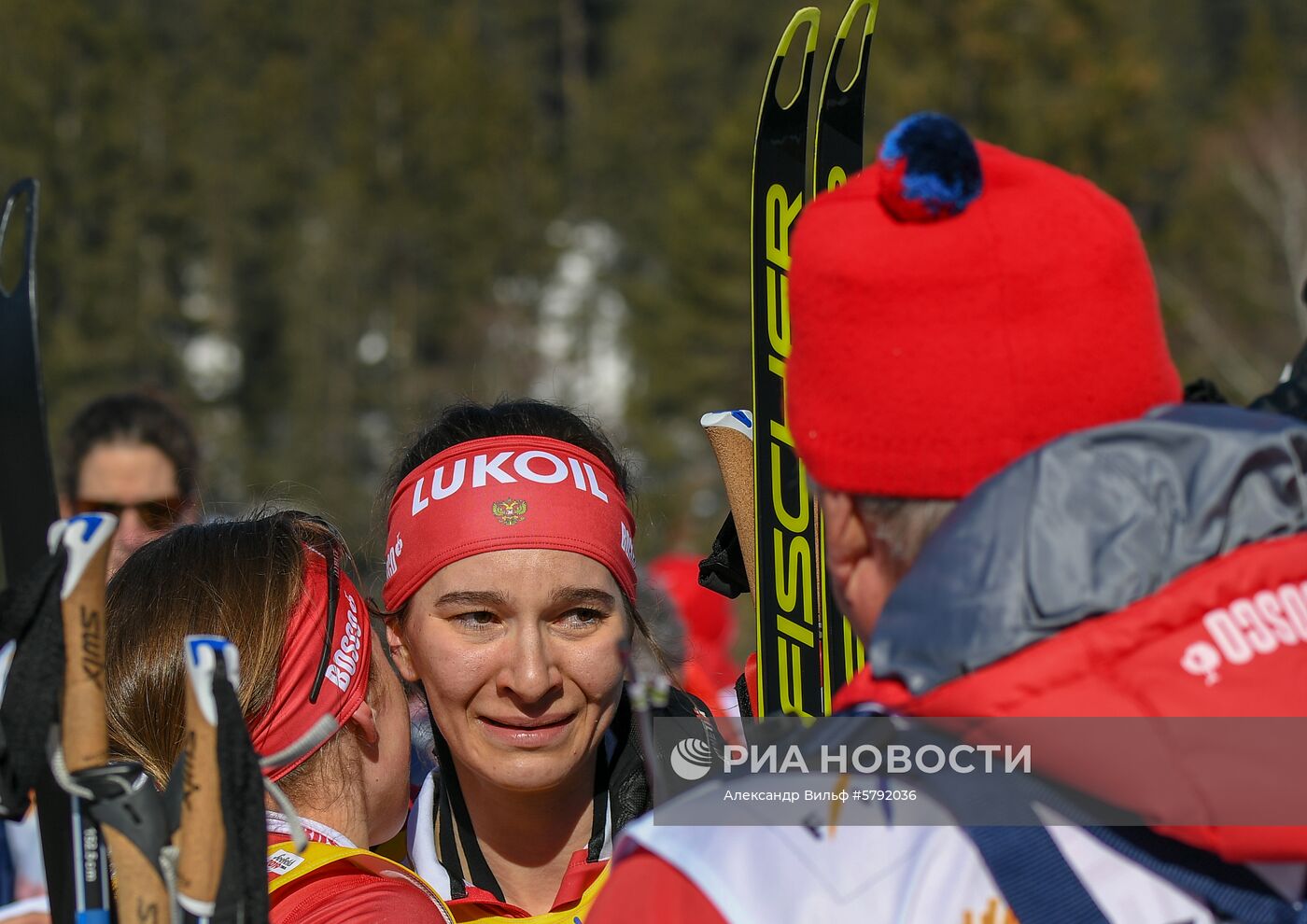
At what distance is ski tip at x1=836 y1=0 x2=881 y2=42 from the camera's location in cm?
247

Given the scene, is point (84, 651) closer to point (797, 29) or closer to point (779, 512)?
point (779, 512)

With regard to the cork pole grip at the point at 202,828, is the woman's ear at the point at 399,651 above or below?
above

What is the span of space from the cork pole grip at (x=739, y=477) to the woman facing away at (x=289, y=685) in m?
0.63

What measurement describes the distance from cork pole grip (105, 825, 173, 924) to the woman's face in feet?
3.06

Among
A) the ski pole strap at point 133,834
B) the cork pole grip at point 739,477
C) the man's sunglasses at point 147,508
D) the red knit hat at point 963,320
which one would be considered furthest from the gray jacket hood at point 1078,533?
the man's sunglasses at point 147,508

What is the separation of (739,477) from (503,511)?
1.36 ft

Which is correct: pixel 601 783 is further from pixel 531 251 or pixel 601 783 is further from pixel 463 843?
pixel 531 251

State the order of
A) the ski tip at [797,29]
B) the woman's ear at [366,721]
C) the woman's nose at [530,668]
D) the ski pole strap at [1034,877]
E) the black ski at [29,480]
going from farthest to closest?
the ski tip at [797,29], the woman's nose at [530,668], the woman's ear at [366,721], the black ski at [29,480], the ski pole strap at [1034,877]

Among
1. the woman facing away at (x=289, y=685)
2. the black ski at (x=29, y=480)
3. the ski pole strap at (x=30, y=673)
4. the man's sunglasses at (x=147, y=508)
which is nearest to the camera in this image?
the ski pole strap at (x=30, y=673)

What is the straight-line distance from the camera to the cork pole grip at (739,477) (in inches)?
97.7

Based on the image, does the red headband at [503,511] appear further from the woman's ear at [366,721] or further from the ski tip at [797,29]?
the ski tip at [797,29]

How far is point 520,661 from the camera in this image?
230cm

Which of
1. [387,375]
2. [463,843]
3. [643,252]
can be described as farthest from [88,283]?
[463,843]

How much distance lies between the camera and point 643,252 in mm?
31172
